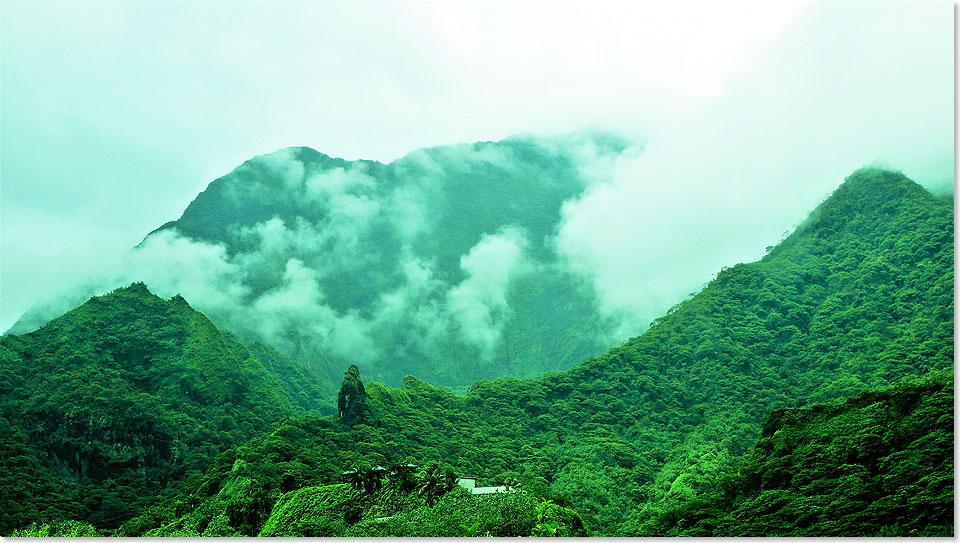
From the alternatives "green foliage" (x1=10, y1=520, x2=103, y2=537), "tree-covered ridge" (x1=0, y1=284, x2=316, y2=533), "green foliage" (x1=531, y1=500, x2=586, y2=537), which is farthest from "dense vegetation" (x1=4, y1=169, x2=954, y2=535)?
"tree-covered ridge" (x1=0, y1=284, x2=316, y2=533)

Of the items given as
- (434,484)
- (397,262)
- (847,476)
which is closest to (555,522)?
(434,484)

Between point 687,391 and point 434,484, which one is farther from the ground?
point 687,391

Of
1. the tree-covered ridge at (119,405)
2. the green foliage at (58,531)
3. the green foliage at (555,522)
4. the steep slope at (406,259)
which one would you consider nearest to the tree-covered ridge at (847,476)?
the green foliage at (555,522)

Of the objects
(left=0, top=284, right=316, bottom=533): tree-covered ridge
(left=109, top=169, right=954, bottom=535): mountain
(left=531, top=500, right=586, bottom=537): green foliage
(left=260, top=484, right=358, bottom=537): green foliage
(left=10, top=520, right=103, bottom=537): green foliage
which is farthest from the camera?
(left=0, top=284, right=316, bottom=533): tree-covered ridge

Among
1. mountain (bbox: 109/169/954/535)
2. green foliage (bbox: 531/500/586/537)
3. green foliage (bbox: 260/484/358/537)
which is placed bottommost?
green foliage (bbox: 531/500/586/537)

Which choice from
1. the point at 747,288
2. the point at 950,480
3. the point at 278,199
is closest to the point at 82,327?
the point at 278,199

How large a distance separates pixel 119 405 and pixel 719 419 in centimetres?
2052

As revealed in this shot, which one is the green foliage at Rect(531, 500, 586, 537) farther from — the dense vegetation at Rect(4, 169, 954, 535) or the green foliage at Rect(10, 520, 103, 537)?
the green foliage at Rect(10, 520, 103, 537)

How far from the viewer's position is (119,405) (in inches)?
1062

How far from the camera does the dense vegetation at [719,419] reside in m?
16.1

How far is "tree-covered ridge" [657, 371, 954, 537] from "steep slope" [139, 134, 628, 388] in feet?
72.0

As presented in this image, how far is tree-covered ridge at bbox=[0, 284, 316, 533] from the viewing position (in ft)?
78.2

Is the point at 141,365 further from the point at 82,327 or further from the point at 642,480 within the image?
the point at 642,480

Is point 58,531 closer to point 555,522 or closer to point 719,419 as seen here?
point 555,522
